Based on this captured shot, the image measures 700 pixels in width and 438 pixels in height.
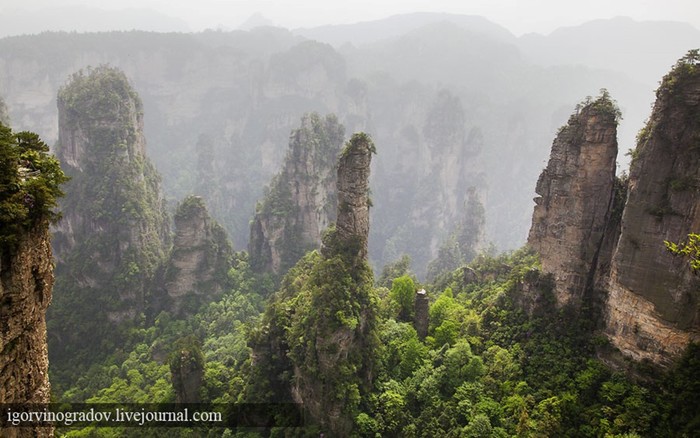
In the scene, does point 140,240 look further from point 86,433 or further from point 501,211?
point 501,211

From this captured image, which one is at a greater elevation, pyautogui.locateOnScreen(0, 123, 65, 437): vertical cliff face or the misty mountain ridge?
the misty mountain ridge

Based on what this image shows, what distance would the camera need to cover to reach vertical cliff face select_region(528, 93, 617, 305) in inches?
925

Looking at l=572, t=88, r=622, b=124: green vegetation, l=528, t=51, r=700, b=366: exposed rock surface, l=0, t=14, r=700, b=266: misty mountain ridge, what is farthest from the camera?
l=0, t=14, r=700, b=266: misty mountain ridge

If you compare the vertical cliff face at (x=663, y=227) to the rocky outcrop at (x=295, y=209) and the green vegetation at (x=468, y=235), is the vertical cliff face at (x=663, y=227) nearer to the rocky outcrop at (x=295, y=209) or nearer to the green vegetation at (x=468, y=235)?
the rocky outcrop at (x=295, y=209)

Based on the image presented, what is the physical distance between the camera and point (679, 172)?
19.3 meters

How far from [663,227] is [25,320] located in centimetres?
2286

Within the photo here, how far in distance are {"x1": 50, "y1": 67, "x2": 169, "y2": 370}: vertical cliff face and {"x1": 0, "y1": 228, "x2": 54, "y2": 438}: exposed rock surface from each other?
37.7 meters

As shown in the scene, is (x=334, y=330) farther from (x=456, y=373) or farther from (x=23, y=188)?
→ (x=23, y=188)

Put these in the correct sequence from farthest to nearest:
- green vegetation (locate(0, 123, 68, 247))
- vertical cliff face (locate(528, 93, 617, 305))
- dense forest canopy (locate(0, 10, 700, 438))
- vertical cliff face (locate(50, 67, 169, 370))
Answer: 1. vertical cliff face (locate(50, 67, 169, 370))
2. vertical cliff face (locate(528, 93, 617, 305))
3. dense forest canopy (locate(0, 10, 700, 438))
4. green vegetation (locate(0, 123, 68, 247))

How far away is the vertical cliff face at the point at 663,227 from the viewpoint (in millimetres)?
18781

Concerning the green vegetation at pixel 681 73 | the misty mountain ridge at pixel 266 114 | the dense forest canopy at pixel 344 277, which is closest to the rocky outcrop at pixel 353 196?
the dense forest canopy at pixel 344 277

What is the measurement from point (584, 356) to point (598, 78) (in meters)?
181

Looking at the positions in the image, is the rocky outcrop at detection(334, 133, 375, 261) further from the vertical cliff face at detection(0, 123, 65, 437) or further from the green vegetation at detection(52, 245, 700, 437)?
the vertical cliff face at detection(0, 123, 65, 437)

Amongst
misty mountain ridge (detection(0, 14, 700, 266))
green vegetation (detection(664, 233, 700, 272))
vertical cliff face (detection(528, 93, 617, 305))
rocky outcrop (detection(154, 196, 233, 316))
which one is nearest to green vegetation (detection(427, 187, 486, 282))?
misty mountain ridge (detection(0, 14, 700, 266))
